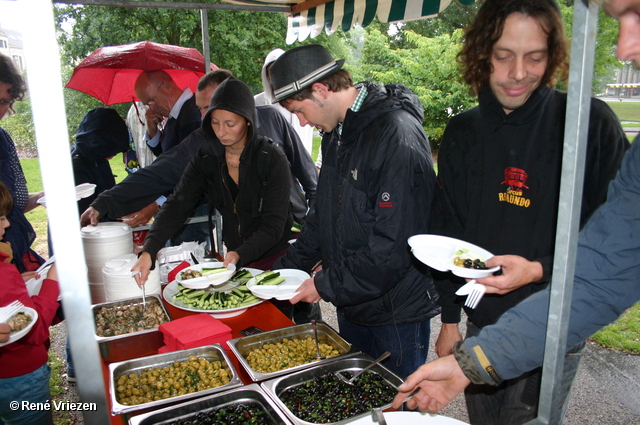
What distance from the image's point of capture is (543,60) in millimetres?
1534

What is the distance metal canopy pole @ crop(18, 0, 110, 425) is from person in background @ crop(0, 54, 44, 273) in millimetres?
2290

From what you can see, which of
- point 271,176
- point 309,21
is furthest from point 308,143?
point 271,176

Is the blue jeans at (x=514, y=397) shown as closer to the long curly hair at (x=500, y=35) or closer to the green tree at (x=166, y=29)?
the long curly hair at (x=500, y=35)

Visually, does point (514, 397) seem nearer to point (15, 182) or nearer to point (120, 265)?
point (120, 265)

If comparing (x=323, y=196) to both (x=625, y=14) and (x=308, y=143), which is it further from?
(x=308, y=143)

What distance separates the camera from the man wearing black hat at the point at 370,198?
178cm

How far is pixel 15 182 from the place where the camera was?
9.54ft

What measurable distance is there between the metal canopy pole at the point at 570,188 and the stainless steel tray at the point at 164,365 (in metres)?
1.07

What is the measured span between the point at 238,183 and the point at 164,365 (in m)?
1.18

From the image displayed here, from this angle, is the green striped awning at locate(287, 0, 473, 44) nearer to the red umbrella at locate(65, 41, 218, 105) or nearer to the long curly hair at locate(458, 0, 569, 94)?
the red umbrella at locate(65, 41, 218, 105)

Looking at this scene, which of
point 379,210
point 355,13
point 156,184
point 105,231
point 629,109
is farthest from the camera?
point 355,13

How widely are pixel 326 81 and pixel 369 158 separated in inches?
15.8

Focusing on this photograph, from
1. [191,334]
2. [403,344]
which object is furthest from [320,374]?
[191,334]

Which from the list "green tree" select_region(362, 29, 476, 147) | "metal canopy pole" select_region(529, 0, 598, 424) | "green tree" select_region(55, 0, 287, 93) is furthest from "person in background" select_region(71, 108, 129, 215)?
"green tree" select_region(362, 29, 476, 147)
